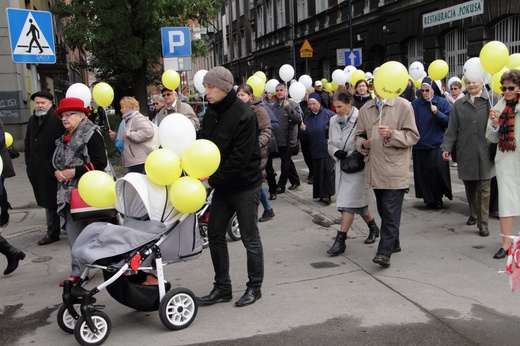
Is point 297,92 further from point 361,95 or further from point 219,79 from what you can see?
point 219,79

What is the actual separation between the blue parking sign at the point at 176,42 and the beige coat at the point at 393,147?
6.50 meters

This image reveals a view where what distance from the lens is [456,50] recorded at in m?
19.4

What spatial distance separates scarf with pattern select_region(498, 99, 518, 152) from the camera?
555 cm

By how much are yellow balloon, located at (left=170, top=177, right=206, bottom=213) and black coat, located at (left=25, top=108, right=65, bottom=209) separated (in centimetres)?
315

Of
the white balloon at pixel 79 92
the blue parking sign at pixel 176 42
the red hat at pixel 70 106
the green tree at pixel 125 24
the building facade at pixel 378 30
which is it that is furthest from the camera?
the green tree at pixel 125 24

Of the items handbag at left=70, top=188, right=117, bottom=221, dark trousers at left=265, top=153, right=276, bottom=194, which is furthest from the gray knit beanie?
dark trousers at left=265, top=153, right=276, bottom=194

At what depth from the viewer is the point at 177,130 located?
14.0ft

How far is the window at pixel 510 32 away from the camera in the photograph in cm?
1653

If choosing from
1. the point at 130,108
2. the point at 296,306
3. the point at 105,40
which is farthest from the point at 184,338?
the point at 105,40

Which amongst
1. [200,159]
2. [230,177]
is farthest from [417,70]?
[200,159]

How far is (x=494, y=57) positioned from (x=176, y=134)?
3994 mm

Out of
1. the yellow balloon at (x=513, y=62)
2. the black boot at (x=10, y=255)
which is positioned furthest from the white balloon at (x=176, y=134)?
the yellow balloon at (x=513, y=62)

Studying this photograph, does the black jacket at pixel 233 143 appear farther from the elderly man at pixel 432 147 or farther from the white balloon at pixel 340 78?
the white balloon at pixel 340 78

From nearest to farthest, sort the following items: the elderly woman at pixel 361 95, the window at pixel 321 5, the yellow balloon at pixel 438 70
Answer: the yellow balloon at pixel 438 70 < the elderly woman at pixel 361 95 < the window at pixel 321 5
